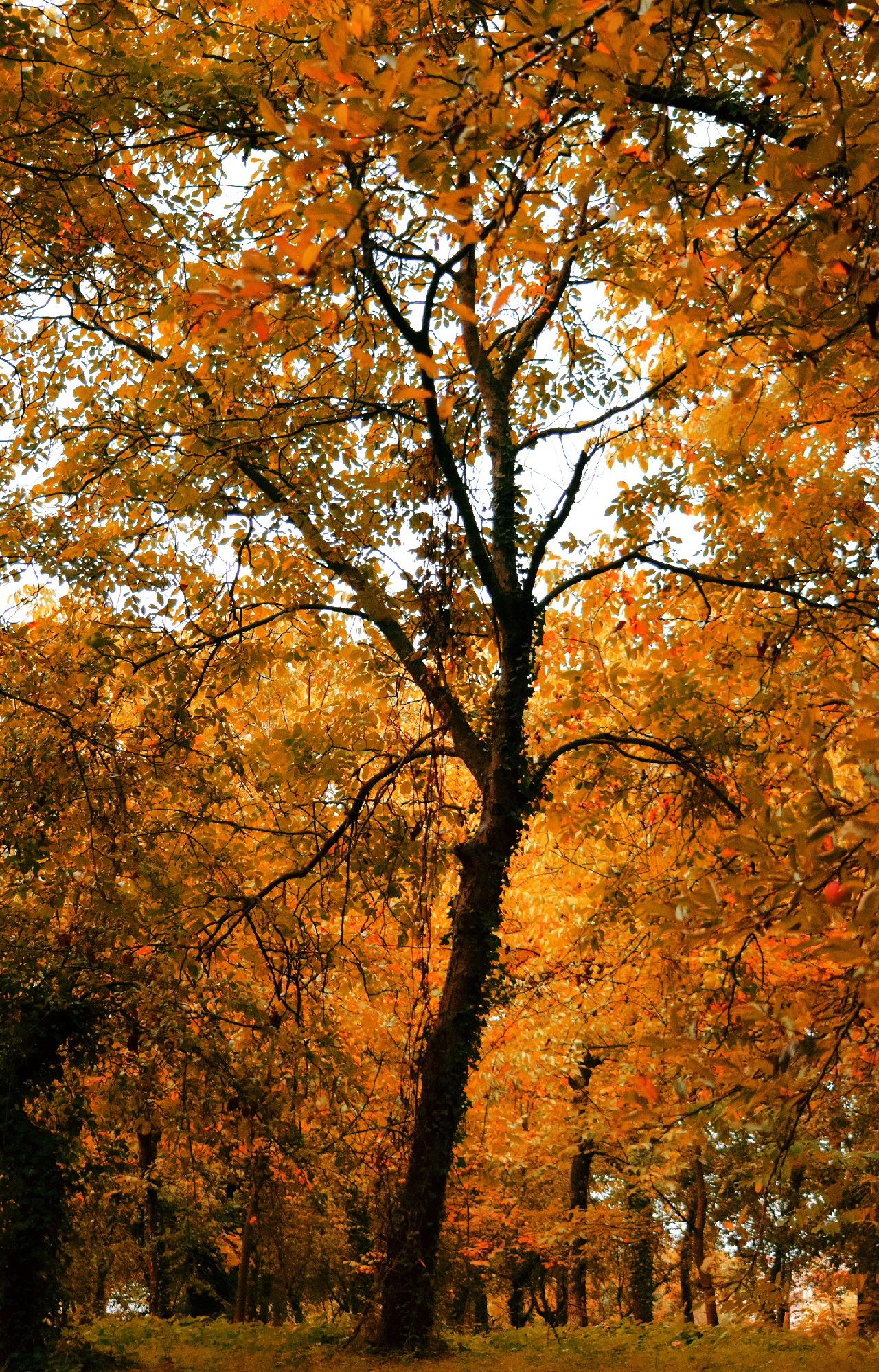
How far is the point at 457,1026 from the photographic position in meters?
6.32

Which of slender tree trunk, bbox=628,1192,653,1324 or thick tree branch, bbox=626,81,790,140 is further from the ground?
thick tree branch, bbox=626,81,790,140

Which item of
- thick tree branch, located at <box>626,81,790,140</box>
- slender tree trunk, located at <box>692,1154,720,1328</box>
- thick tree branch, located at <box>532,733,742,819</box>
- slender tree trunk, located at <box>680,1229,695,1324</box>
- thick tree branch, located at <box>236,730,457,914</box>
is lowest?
slender tree trunk, located at <box>680,1229,695,1324</box>

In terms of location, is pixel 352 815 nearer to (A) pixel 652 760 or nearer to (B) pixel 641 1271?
(A) pixel 652 760

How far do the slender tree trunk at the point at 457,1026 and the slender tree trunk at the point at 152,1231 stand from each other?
4.94m

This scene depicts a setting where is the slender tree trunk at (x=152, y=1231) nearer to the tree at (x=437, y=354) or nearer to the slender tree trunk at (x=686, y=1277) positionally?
the tree at (x=437, y=354)

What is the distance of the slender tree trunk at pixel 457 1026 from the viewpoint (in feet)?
19.8

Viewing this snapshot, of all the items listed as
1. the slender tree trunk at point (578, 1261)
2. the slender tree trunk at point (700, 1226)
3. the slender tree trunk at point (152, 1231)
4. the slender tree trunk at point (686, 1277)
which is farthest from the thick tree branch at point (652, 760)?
the slender tree trunk at point (686, 1277)

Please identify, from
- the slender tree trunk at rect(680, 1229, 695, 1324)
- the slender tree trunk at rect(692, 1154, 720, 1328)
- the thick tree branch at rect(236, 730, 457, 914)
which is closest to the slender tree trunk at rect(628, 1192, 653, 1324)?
the slender tree trunk at rect(680, 1229, 695, 1324)

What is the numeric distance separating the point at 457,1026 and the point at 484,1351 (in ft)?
11.9

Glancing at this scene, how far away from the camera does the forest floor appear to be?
677 centimetres

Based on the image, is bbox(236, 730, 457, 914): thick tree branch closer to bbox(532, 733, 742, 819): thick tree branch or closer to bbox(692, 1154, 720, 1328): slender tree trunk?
bbox(532, 733, 742, 819): thick tree branch

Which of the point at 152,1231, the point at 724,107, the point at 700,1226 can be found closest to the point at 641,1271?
the point at 700,1226

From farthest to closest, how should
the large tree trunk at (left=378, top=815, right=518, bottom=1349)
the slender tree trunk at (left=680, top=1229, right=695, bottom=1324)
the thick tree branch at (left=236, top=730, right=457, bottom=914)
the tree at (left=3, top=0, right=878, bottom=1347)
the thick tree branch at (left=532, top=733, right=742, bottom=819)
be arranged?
the slender tree trunk at (left=680, top=1229, right=695, bottom=1324)
the thick tree branch at (left=532, top=733, right=742, bottom=819)
the large tree trunk at (left=378, top=815, right=518, bottom=1349)
the thick tree branch at (left=236, top=730, right=457, bottom=914)
the tree at (left=3, top=0, right=878, bottom=1347)

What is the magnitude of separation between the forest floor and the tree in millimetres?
1182
